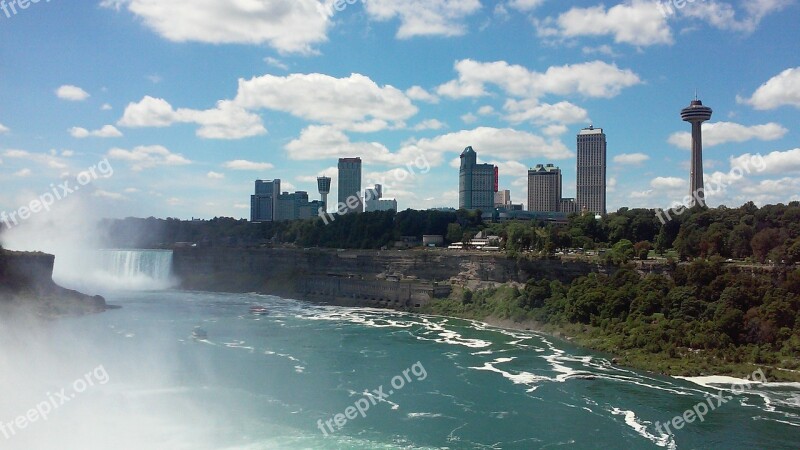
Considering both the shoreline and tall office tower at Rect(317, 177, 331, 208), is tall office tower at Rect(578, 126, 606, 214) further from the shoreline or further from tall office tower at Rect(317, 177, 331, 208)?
the shoreline

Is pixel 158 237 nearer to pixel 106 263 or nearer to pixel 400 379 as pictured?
pixel 106 263

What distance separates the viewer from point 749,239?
5159 cm

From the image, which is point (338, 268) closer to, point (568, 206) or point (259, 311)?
point (259, 311)

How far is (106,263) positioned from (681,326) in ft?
241

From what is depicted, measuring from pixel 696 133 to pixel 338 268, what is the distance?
62253mm

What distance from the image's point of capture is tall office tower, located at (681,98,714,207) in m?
98.9

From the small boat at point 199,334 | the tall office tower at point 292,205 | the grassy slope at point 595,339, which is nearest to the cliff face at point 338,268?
the grassy slope at point 595,339

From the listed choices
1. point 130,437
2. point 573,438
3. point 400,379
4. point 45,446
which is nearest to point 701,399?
point 573,438

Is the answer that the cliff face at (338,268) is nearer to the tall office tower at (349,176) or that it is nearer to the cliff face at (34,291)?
the cliff face at (34,291)

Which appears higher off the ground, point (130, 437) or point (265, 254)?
point (265, 254)

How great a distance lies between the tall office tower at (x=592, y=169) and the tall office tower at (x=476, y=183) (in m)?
32.9

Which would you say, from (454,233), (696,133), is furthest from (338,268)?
(696,133)

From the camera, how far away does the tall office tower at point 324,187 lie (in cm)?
18696

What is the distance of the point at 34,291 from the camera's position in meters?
50.2
